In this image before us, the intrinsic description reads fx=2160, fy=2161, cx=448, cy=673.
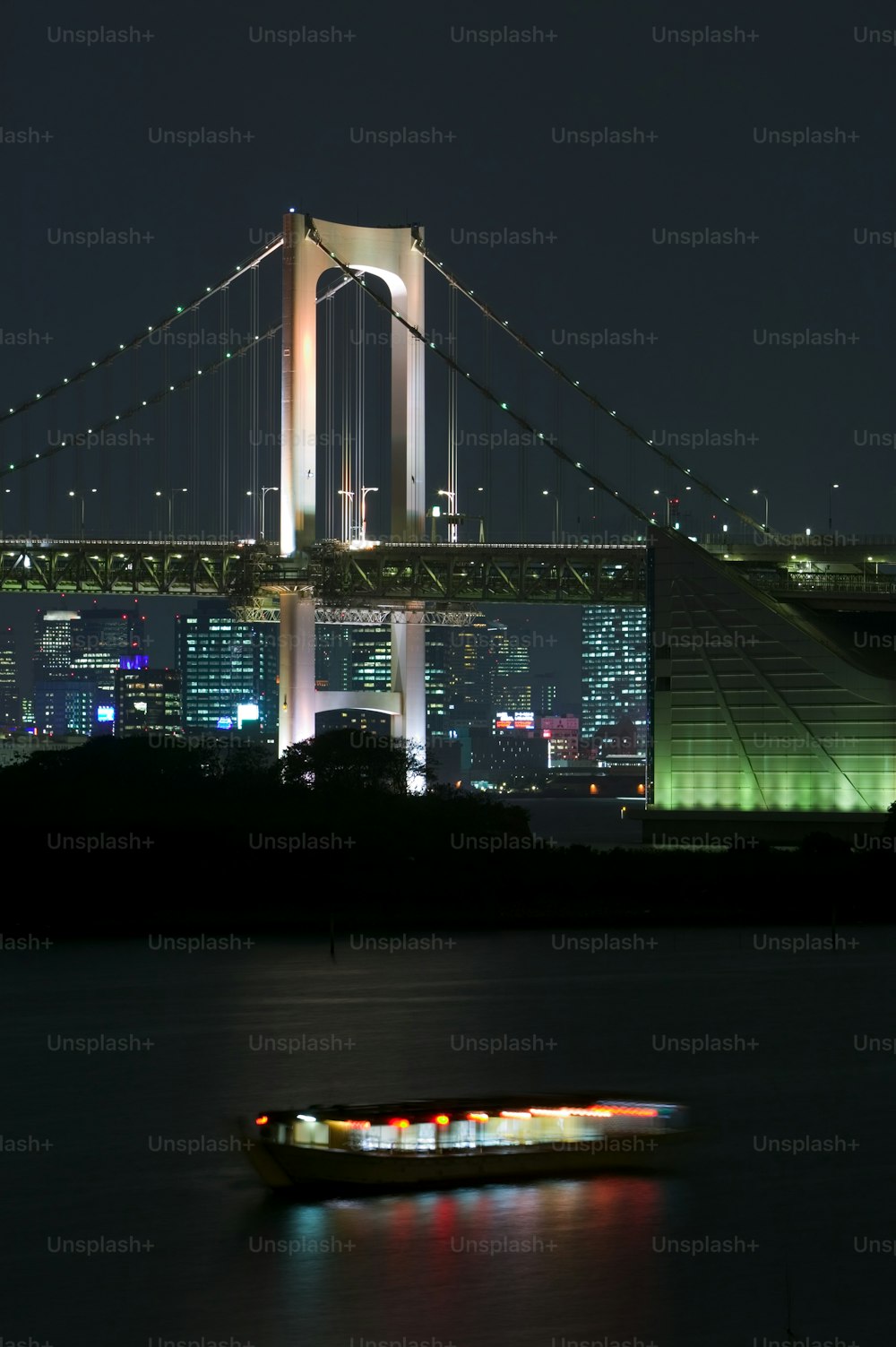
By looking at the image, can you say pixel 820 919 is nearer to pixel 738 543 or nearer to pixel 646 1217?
pixel 738 543

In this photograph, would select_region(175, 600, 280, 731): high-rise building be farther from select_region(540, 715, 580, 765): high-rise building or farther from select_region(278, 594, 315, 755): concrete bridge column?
select_region(278, 594, 315, 755): concrete bridge column

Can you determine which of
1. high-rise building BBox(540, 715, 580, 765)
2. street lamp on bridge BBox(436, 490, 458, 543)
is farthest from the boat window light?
high-rise building BBox(540, 715, 580, 765)

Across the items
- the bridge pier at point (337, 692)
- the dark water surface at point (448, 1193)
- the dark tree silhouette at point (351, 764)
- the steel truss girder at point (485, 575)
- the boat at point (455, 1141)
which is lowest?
the dark water surface at point (448, 1193)

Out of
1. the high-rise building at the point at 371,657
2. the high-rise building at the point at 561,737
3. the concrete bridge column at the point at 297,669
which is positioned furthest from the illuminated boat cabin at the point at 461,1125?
the high-rise building at the point at 561,737

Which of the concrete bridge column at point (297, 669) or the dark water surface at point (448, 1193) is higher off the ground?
the concrete bridge column at point (297, 669)

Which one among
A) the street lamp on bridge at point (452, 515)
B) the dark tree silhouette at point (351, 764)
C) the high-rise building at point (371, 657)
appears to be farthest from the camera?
the high-rise building at point (371, 657)

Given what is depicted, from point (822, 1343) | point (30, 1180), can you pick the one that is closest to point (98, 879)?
point (30, 1180)

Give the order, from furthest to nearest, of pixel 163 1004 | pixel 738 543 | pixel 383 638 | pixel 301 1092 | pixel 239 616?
pixel 383 638
pixel 239 616
pixel 738 543
pixel 163 1004
pixel 301 1092

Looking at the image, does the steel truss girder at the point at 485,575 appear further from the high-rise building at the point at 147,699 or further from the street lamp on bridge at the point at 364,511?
the high-rise building at the point at 147,699
